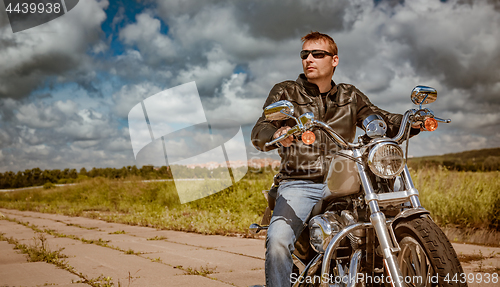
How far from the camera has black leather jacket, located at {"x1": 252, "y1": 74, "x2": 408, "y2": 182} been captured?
2.38 m

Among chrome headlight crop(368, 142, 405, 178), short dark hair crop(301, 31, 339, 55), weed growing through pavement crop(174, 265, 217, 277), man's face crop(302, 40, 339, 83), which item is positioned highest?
short dark hair crop(301, 31, 339, 55)

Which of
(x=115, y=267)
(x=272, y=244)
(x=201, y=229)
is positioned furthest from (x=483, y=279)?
(x=201, y=229)

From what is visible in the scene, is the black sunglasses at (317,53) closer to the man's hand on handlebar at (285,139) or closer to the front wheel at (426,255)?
the man's hand on handlebar at (285,139)

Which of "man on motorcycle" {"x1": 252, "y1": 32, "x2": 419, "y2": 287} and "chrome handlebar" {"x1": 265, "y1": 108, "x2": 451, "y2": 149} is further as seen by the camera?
"man on motorcycle" {"x1": 252, "y1": 32, "x2": 419, "y2": 287}

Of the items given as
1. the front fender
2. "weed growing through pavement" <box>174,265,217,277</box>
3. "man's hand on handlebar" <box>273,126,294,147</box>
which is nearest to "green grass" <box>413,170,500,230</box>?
"weed growing through pavement" <box>174,265,217,277</box>

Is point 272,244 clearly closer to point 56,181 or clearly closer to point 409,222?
point 409,222

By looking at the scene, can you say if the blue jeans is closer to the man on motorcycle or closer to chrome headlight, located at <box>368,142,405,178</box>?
→ the man on motorcycle

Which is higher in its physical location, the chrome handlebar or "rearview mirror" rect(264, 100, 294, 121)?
"rearview mirror" rect(264, 100, 294, 121)

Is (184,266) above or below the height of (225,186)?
below

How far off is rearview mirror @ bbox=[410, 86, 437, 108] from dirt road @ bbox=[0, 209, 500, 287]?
190 cm

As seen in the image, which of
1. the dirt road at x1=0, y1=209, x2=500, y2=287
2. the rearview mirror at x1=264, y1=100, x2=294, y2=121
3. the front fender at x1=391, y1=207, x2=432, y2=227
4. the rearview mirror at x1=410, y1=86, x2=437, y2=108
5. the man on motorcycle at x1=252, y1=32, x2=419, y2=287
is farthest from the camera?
the dirt road at x1=0, y1=209, x2=500, y2=287

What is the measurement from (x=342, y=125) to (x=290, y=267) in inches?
38.0

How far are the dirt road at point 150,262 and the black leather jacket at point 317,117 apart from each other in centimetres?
133

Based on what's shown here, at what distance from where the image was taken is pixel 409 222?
1692 millimetres
